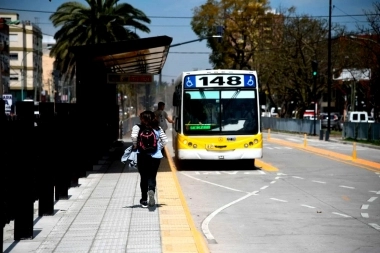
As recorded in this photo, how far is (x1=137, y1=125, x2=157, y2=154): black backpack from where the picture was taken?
13.6 metres

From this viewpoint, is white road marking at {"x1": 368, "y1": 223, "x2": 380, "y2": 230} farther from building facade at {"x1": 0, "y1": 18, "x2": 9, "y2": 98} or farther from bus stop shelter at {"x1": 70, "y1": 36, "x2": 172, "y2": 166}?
building facade at {"x1": 0, "y1": 18, "x2": 9, "y2": 98}

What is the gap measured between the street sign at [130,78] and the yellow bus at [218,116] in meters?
5.65

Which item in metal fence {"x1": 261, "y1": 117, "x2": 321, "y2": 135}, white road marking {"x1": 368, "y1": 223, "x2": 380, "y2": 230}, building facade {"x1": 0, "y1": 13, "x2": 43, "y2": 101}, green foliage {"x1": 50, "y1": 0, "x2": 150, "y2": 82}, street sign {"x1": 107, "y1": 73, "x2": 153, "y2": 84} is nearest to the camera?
white road marking {"x1": 368, "y1": 223, "x2": 380, "y2": 230}

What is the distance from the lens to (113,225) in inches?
467

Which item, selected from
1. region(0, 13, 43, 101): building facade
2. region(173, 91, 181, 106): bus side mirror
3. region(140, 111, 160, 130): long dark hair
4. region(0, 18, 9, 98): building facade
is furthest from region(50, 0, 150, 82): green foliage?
region(0, 13, 43, 101): building facade

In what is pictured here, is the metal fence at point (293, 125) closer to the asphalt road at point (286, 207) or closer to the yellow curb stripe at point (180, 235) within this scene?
the asphalt road at point (286, 207)

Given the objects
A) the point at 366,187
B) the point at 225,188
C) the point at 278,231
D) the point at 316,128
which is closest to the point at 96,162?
the point at 225,188

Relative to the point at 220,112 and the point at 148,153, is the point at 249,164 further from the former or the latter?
the point at 148,153

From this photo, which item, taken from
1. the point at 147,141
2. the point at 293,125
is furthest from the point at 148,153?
the point at 293,125

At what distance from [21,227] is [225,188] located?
8.54m

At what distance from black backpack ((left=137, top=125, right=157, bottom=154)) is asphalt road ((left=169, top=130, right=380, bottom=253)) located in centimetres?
140

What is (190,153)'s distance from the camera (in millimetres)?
23547

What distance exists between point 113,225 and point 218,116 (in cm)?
1236

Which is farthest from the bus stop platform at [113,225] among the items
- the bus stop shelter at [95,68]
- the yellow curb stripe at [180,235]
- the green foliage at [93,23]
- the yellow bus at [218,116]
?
the green foliage at [93,23]
